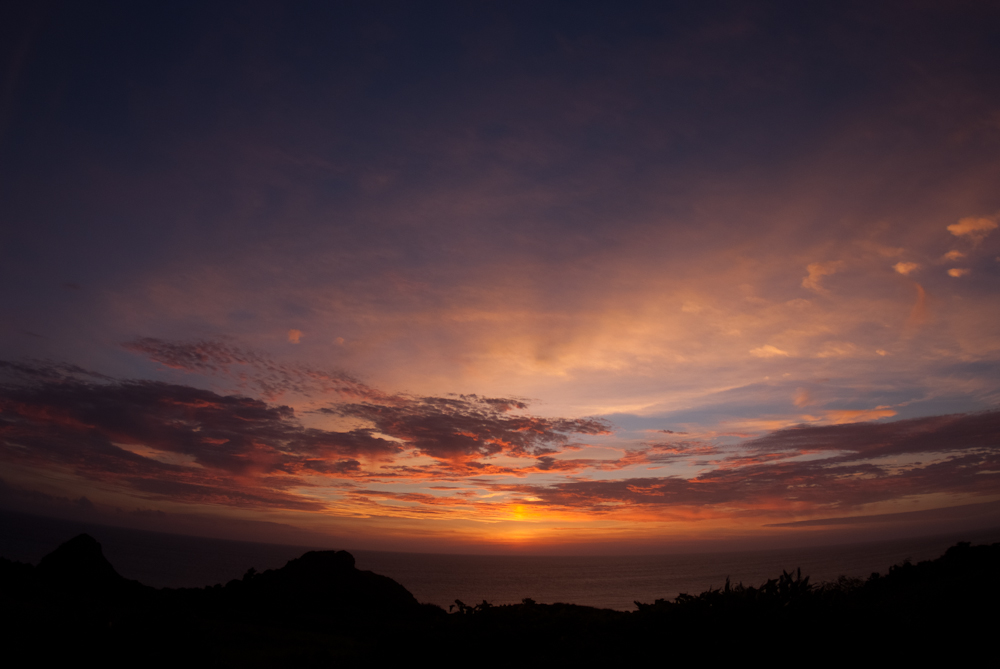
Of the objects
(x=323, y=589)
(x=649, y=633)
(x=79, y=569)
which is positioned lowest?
(x=323, y=589)

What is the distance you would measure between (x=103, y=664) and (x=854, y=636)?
57.2 ft

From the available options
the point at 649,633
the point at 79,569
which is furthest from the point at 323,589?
the point at 649,633

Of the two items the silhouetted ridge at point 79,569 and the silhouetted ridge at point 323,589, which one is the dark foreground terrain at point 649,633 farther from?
the silhouetted ridge at point 79,569

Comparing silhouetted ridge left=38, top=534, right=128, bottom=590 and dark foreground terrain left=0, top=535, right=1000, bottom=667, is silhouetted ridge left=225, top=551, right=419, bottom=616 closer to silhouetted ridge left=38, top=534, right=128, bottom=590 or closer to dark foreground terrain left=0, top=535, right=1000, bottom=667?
silhouetted ridge left=38, top=534, right=128, bottom=590

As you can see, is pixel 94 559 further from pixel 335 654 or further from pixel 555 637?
pixel 555 637

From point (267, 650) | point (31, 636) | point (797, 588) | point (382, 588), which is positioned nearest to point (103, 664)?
point (31, 636)

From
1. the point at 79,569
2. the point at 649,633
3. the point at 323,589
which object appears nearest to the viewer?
the point at 649,633

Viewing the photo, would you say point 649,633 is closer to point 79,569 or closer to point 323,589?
point 323,589

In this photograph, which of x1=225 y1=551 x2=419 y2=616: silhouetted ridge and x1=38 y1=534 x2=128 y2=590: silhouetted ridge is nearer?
x1=38 y1=534 x2=128 y2=590: silhouetted ridge

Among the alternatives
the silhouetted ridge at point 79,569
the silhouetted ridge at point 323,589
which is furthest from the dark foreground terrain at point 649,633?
the silhouetted ridge at point 79,569

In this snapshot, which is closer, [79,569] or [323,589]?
[79,569]

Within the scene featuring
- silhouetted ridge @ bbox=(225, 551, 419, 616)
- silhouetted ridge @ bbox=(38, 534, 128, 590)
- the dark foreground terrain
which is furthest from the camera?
silhouetted ridge @ bbox=(225, 551, 419, 616)

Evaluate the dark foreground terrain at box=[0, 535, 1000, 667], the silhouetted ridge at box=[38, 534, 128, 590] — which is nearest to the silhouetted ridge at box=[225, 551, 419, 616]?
the silhouetted ridge at box=[38, 534, 128, 590]

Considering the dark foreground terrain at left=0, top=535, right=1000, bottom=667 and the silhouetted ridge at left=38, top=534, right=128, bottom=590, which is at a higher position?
the dark foreground terrain at left=0, top=535, right=1000, bottom=667
